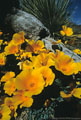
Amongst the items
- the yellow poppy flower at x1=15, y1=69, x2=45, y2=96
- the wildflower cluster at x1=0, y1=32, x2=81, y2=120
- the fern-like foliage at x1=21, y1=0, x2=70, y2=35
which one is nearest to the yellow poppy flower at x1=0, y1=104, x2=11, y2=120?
the wildflower cluster at x1=0, y1=32, x2=81, y2=120

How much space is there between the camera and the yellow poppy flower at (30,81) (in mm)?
963

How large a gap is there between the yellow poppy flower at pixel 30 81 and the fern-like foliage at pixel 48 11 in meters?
3.44

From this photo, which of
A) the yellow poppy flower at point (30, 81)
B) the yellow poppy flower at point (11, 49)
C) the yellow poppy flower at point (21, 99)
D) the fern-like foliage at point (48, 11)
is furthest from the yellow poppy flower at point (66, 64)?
the fern-like foliage at point (48, 11)

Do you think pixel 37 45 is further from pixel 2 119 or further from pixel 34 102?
pixel 2 119

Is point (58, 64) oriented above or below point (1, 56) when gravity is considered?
above

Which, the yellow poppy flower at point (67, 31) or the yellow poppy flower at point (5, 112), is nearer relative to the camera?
the yellow poppy flower at point (5, 112)

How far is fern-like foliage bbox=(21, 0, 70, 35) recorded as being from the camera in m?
4.34

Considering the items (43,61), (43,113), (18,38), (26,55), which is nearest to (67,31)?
(18,38)

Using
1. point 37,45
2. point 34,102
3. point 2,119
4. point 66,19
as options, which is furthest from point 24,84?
→ point 66,19

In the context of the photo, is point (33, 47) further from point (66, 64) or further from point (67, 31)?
point (67, 31)

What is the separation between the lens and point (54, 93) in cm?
114

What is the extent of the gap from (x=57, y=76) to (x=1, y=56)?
2.17 feet

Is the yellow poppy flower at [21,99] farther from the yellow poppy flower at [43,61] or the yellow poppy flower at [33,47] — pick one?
the yellow poppy flower at [33,47]

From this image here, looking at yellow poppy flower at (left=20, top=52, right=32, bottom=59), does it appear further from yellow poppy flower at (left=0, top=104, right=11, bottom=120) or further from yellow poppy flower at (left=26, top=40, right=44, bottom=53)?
yellow poppy flower at (left=0, top=104, right=11, bottom=120)
